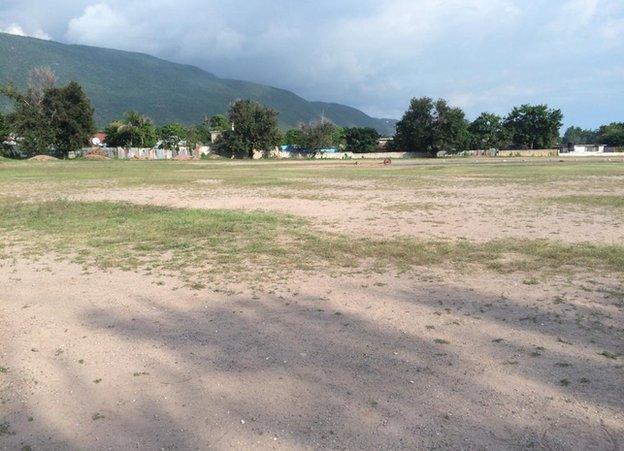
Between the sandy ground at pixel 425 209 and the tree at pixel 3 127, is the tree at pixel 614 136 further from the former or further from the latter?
the tree at pixel 3 127

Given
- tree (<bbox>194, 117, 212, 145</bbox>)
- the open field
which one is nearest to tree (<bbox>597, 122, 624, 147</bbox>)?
tree (<bbox>194, 117, 212, 145</bbox>)

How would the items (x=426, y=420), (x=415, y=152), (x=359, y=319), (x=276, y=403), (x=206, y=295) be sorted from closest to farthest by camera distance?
(x=426, y=420)
(x=276, y=403)
(x=359, y=319)
(x=206, y=295)
(x=415, y=152)

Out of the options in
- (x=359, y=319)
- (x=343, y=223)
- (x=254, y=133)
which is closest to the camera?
(x=359, y=319)

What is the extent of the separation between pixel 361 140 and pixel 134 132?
175 feet

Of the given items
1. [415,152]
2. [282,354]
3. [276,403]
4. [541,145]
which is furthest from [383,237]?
[541,145]

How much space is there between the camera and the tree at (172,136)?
113312 mm

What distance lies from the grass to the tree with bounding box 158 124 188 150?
10328 centimetres

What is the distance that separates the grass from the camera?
332 inches

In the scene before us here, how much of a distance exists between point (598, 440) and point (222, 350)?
3164mm

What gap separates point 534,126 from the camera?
11838cm

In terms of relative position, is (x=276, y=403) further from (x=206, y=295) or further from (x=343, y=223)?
(x=343, y=223)

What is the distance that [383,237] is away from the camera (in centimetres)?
1111

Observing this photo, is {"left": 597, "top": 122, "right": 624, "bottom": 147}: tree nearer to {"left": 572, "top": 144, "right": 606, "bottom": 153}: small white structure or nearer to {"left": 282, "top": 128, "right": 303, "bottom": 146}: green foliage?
{"left": 572, "top": 144, "right": 606, "bottom": 153}: small white structure

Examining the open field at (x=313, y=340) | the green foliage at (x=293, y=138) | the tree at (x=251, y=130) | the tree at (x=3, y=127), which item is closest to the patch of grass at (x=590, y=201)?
the open field at (x=313, y=340)
